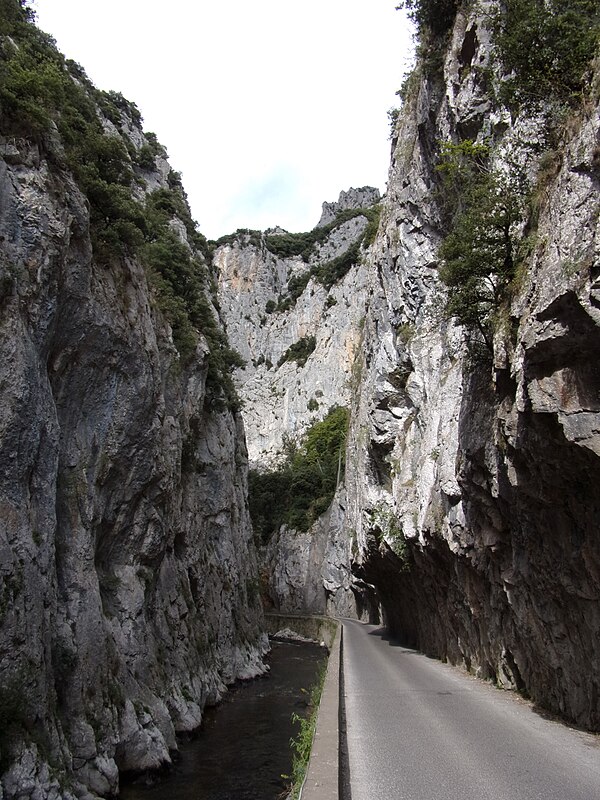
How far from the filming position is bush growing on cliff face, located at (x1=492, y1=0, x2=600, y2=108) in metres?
9.98

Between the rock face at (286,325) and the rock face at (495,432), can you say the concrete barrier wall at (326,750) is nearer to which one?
the rock face at (495,432)

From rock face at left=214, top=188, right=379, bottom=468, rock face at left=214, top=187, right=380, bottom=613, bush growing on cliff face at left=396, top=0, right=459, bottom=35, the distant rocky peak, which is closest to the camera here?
bush growing on cliff face at left=396, top=0, right=459, bottom=35

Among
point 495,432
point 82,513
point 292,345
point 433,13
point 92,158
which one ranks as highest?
point 292,345

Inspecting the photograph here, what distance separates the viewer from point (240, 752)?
1391cm

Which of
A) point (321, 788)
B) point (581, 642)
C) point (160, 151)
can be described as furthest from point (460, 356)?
point (160, 151)

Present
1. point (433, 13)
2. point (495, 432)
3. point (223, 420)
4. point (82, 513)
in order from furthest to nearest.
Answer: point (223, 420), point (433, 13), point (82, 513), point (495, 432)

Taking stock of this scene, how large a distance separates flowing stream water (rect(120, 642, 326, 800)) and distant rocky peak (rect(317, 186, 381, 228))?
10392 centimetres

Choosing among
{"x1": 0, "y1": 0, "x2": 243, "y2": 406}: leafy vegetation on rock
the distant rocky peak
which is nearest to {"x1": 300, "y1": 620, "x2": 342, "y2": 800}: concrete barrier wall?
{"x1": 0, "y1": 0, "x2": 243, "y2": 406}: leafy vegetation on rock

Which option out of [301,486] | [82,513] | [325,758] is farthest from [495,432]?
[301,486]

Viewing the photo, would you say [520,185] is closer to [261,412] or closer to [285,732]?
[285,732]

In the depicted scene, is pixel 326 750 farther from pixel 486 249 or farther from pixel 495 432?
pixel 486 249

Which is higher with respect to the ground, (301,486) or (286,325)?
(286,325)

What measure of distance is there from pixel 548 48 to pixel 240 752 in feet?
53.9

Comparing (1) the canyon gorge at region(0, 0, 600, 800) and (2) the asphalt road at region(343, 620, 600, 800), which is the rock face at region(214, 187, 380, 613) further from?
(2) the asphalt road at region(343, 620, 600, 800)
